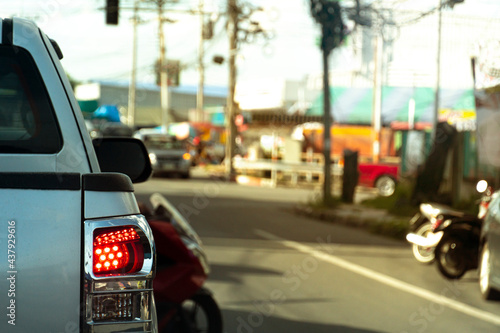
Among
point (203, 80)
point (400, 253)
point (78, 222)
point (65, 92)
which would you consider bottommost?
point (400, 253)

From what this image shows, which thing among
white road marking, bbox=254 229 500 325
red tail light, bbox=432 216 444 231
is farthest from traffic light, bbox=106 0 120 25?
red tail light, bbox=432 216 444 231

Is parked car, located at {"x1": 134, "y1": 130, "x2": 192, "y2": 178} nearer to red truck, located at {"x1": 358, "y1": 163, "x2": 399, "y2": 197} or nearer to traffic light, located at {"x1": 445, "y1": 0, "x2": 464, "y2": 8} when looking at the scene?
red truck, located at {"x1": 358, "y1": 163, "x2": 399, "y2": 197}

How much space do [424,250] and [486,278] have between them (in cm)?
262

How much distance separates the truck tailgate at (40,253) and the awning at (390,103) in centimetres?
4027

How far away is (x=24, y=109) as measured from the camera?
122 inches

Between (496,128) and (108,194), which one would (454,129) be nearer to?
(496,128)

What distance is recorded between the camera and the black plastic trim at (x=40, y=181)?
2.30 meters

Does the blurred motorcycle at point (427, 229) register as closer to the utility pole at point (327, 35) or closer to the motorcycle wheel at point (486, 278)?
the motorcycle wheel at point (486, 278)

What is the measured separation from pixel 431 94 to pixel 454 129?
31.1 meters

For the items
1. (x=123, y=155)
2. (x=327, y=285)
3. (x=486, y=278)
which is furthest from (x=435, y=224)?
(x=123, y=155)

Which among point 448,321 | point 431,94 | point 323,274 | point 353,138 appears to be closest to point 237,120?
point 353,138

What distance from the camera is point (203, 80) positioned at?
5106 centimetres

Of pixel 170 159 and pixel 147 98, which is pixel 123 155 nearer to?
pixel 170 159

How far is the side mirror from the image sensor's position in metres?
3.61
